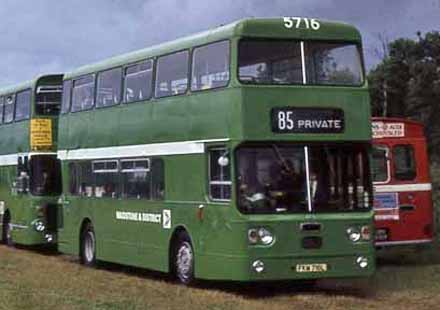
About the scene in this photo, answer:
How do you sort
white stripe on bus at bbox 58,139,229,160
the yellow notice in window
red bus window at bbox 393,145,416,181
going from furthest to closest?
the yellow notice in window, red bus window at bbox 393,145,416,181, white stripe on bus at bbox 58,139,229,160

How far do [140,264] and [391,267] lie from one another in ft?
15.7

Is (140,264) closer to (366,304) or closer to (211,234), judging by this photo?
(211,234)

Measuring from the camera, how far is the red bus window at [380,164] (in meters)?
19.3

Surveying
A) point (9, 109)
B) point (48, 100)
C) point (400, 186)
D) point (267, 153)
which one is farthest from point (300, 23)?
point (9, 109)

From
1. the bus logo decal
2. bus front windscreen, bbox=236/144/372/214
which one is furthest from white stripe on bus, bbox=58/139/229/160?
the bus logo decal

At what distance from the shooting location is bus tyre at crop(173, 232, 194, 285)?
53.8 feet

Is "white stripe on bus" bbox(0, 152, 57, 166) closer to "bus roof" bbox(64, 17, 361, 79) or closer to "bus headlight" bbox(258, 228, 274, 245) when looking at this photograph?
"bus roof" bbox(64, 17, 361, 79)

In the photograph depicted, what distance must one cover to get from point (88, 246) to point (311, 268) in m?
7.38

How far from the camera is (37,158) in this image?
24578 mm

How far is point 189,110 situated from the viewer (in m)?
16.2

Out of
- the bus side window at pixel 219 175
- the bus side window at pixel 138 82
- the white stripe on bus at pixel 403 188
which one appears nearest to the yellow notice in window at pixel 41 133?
the bus side window at pixel 138 82

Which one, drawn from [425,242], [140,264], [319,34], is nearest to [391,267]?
[425,242]

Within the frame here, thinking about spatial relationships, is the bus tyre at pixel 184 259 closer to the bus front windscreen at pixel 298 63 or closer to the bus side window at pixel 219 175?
the bus side window at pixel 219 175

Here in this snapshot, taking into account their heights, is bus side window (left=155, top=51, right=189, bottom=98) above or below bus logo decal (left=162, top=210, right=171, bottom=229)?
above
